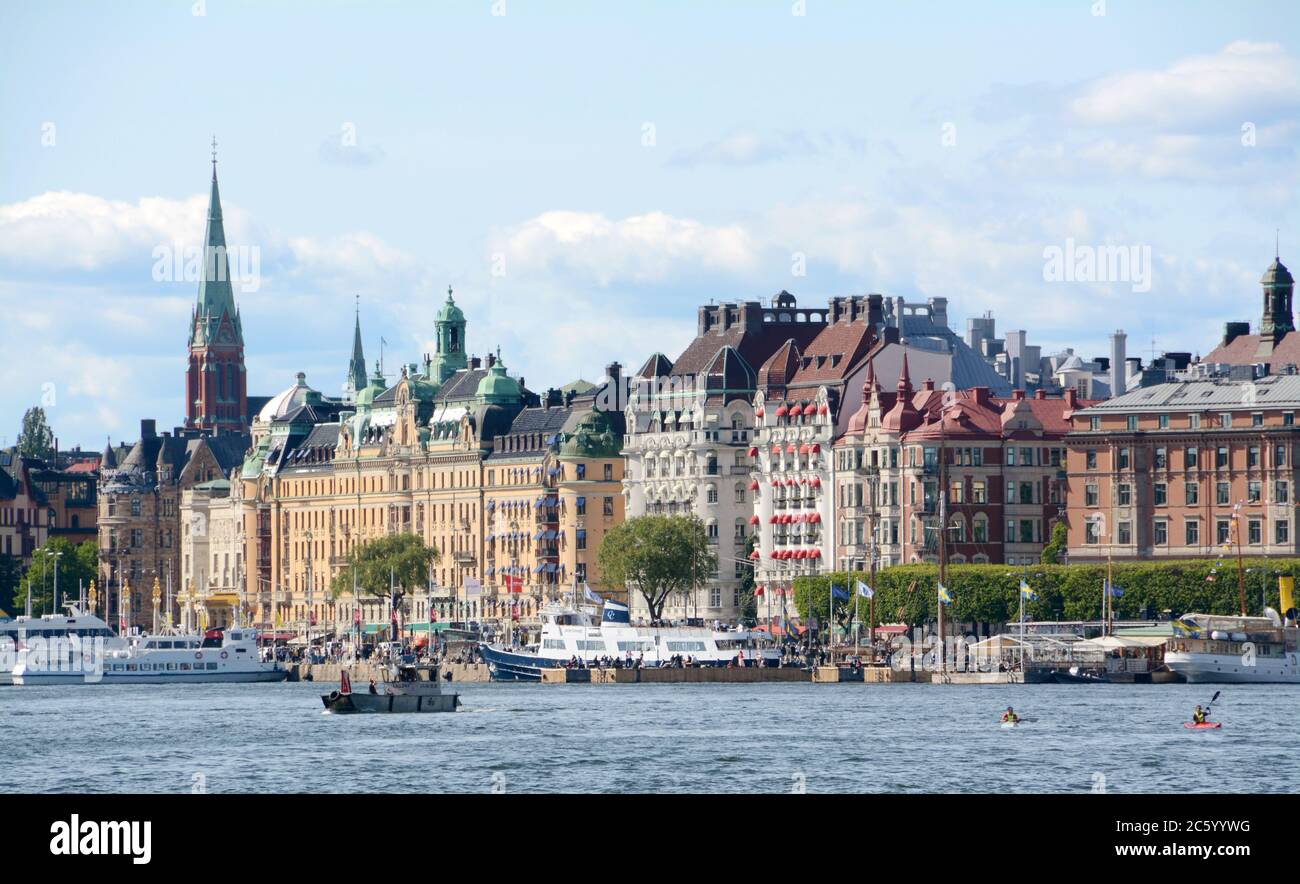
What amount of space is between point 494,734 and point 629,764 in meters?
16.2

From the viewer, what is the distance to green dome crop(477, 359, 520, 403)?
194625mm

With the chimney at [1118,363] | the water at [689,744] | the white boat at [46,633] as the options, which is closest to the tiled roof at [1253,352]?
the chimney at [1118,363]

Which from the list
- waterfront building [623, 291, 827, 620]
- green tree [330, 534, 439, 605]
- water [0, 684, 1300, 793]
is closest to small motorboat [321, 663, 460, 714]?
water [0, 684, 1300, 793]

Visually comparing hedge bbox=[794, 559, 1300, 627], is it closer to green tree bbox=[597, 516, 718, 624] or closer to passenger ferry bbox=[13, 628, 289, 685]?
green tree bbox=[597, 516, 718, 624]

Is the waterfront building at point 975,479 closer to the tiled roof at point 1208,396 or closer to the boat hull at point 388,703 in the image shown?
the tiled roof at point 1208,396

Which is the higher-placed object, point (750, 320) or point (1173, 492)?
point (750, 320)

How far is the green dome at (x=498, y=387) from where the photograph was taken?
195 meters

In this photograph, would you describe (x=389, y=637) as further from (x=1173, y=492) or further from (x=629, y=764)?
(x=629, y=764)

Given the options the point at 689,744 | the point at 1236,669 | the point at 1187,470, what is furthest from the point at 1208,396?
the point at 689,744

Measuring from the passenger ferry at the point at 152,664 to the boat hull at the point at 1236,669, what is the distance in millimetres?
52779

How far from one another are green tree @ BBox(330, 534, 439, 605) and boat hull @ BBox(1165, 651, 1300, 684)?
A: 271 feet

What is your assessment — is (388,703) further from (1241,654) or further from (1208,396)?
(1208,396)
